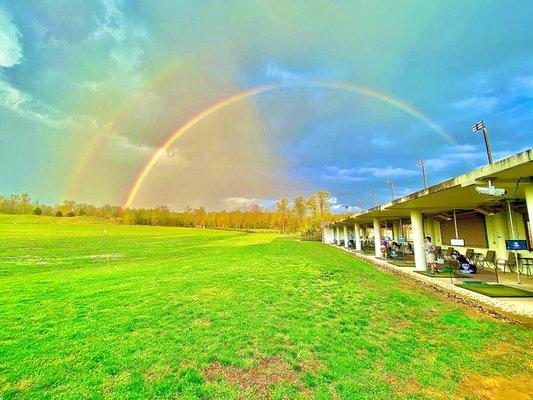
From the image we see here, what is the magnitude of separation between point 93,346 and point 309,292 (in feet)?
18.9

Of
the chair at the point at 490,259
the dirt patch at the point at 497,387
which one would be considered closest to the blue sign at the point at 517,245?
the chair at the point at 490,259

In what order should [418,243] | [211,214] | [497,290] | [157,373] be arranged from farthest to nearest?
[211,214] → [418,243] → [497,290] → [157,373]

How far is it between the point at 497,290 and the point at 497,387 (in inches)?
259

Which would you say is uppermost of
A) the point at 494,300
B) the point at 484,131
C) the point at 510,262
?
the point at 484,131

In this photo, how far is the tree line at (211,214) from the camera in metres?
57.9

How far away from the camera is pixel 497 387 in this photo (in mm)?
3508

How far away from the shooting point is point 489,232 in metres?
14.1

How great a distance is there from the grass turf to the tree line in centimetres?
4565

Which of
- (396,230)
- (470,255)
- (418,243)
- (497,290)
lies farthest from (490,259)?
(396,230)

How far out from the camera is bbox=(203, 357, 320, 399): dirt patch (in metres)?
3.37

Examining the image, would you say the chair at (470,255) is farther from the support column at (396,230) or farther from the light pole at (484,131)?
the support column at (396,230)

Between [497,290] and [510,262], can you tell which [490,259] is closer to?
[510,262]

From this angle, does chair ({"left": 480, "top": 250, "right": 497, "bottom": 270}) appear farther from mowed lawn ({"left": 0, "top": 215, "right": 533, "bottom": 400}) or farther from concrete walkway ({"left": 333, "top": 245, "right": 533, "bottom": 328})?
mowed lawn ({"left": 0, "top": 215, "right": 533, "bottom": 400})

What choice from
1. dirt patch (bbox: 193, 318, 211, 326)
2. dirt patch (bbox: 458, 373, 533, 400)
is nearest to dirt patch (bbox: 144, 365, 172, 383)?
dirt patch (bbox: 193, 318, 211, 326)
